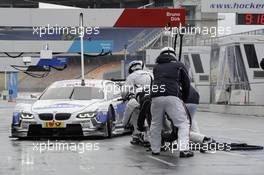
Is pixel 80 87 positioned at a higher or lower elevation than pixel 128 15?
lower

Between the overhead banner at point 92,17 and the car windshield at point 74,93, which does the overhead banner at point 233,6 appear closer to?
the overhead banner at point 92,17

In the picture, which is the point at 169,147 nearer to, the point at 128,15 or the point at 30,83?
the point at 128,15

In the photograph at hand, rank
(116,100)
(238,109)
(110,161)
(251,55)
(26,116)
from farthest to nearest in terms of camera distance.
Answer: (251,55) < (238,109) < (116,100) < (26,116) < (110,161)

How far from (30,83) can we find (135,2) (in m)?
15.9

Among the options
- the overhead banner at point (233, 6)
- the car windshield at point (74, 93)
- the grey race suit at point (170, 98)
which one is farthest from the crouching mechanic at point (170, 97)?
the overhead banner at point (233, 6)

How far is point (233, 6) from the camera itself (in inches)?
942

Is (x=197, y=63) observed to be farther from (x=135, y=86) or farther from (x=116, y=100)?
(x=135, y=86)

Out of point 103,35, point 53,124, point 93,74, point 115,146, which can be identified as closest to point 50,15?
point 53,124

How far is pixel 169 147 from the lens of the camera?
12.2 metres

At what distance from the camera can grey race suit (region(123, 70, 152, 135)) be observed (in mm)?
13375

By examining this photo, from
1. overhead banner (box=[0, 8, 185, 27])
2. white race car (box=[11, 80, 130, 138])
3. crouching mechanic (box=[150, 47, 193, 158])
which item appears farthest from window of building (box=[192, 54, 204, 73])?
crouching mechanic (box=[150, 47, 193, 158])

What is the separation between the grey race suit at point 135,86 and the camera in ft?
43.9

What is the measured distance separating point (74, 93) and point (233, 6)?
10.0 metres

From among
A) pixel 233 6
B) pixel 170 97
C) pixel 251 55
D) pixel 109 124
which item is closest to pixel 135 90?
pixel 109 124
